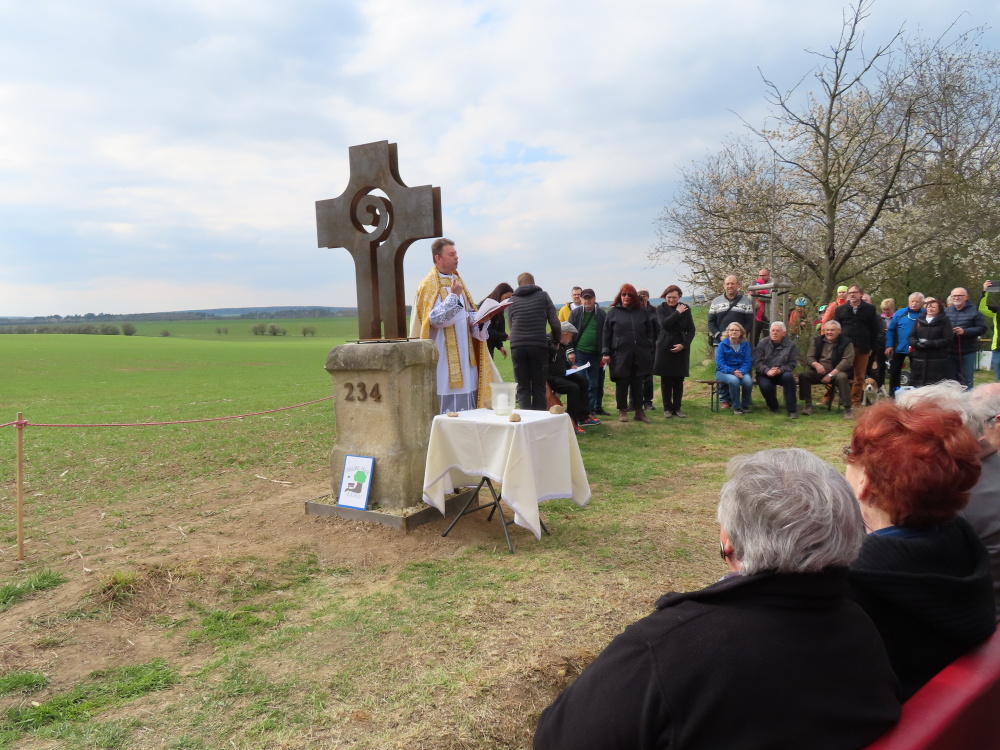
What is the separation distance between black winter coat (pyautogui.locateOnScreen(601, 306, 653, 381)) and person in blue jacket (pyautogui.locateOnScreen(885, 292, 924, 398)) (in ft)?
13.8

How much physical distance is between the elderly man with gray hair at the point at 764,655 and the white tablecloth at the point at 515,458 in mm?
2929

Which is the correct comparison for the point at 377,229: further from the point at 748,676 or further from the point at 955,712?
the point at 955,712

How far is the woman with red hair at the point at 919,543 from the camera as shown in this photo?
162 cm

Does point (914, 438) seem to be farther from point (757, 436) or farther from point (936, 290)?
point (936, 290)

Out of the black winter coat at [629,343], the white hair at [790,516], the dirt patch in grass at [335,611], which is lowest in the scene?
the dirt patch in grass at [335,611]

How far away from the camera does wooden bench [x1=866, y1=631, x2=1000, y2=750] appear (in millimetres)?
1323

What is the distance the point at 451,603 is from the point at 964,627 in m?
2.71

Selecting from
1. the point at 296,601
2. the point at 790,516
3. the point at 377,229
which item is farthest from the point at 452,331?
the point at 790,516

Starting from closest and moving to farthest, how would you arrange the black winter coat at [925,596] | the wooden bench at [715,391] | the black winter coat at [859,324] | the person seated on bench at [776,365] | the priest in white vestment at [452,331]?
the black winter coat at [925,596] → the priest in white vestment at [452,331] → the person seated on bench at [776,365] → the black winter coat at [859,324] → the wooden bench at [715,391]

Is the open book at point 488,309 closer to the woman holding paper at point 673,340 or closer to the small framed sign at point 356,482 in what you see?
the small framed sign at point 356,482

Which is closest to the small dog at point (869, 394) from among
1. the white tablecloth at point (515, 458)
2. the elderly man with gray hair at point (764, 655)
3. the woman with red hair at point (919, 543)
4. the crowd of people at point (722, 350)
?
the crowd of people at point (722, 350)

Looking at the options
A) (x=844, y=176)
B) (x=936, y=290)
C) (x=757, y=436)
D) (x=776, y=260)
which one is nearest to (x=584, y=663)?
(x=757, y=436)

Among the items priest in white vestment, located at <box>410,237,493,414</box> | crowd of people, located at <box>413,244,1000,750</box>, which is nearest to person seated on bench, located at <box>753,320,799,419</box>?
priest in white vestment, located at <box>410,237,493,414</box>

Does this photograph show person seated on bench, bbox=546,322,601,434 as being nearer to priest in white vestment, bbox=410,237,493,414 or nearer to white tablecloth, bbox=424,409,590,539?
priest in white vestment, bbox=410,237,493,414
